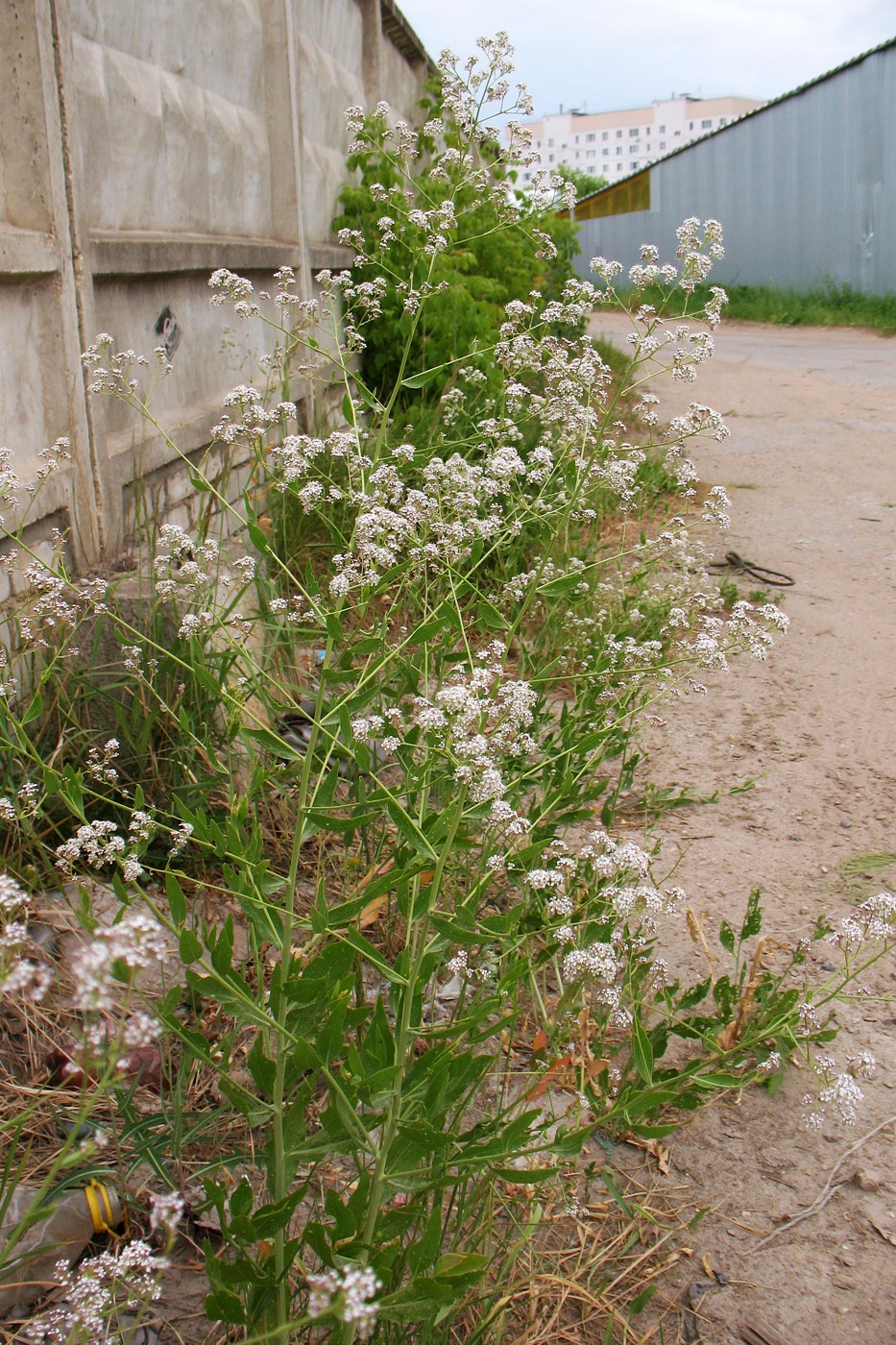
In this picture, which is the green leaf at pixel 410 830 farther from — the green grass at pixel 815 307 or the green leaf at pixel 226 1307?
the green grass at pixel 815 307

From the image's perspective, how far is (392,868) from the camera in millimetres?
2473

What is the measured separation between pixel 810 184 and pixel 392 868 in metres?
20.8

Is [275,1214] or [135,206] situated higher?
[135,206]

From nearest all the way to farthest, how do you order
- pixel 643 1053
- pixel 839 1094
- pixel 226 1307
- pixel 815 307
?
pixel 226 1307 < pixel 643 1053 < pixel 839 1094 < pixel 815 307

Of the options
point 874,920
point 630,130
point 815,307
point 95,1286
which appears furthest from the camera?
point 630,130

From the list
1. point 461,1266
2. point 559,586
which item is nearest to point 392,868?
point 559,586

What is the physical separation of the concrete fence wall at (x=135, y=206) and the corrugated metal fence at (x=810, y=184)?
583 inches

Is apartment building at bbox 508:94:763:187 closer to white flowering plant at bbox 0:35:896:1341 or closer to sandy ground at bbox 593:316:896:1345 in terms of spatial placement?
sandy ground at bbox 593:316:896:1345

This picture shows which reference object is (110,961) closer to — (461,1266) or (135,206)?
(461,1266)

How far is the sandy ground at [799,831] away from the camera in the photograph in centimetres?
203

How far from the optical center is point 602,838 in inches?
86.3

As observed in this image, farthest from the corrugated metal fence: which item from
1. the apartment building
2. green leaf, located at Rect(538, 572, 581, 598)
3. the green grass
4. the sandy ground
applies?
the apartment building

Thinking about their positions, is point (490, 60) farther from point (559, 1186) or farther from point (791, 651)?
point (559, 1186)

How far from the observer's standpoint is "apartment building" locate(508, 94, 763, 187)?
386 ft
